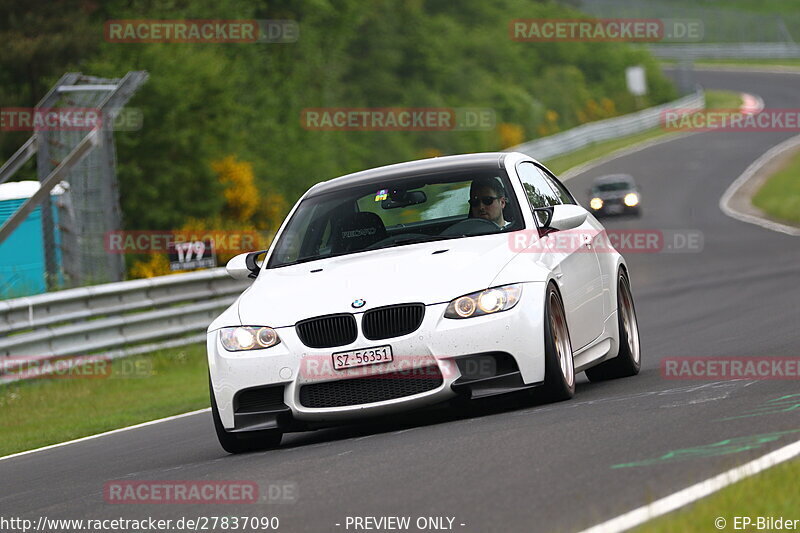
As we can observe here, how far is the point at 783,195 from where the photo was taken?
45.9 metres

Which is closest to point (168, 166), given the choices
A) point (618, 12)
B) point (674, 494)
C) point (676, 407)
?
point (676, 407)

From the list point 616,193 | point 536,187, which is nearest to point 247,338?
point 536,187

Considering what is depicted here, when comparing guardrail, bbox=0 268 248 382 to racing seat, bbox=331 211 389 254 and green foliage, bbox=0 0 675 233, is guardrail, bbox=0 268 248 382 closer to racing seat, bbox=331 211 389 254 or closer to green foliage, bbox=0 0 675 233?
racing seat, bbox=331 211 389 254

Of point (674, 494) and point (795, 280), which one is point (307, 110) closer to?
point (795, 280)

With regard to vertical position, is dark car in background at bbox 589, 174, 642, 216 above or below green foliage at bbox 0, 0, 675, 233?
below

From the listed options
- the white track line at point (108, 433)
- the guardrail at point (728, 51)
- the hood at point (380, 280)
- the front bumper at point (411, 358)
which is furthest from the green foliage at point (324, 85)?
the front bumper at point (411, 358)

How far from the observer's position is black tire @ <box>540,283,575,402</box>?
29.6ft

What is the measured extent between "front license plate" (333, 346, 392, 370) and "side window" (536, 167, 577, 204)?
3.14 meters

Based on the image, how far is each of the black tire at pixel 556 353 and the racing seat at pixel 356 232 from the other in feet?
4.39

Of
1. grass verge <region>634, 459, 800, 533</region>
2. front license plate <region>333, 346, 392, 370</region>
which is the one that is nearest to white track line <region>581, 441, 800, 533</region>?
grass verge <region>634, 459, 800, 533</region>

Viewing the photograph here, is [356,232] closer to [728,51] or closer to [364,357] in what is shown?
[364,357]

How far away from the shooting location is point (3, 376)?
15586 mm

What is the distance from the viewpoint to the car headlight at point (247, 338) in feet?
29.3

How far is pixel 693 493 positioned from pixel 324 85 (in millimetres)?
51706
